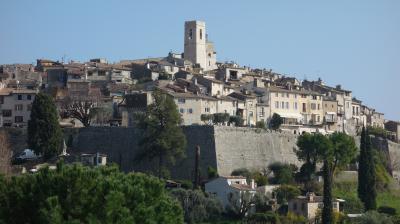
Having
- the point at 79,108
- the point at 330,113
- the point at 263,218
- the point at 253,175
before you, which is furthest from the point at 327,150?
the point at 330,113

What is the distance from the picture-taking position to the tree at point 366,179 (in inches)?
3017

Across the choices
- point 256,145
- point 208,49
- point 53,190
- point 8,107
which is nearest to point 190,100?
point 256,145

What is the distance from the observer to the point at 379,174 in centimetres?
8800

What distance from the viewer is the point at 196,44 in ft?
383

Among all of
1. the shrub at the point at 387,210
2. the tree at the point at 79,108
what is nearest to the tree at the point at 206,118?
the tree at the point at 79,108

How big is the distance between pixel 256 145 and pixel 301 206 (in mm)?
11395

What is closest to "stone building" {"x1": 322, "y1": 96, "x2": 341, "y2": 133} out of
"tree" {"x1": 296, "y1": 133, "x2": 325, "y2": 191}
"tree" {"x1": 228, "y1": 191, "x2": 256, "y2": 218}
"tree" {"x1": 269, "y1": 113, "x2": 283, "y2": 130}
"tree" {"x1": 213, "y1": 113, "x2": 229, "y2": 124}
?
"tree" {"x1": 269, "y1": 113, "x2": 283, "y2": 130}

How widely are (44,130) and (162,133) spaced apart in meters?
8.04

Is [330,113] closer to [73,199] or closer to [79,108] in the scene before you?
[79,108]

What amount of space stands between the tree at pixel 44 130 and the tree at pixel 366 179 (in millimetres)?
19778

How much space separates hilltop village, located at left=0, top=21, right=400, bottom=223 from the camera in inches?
2896

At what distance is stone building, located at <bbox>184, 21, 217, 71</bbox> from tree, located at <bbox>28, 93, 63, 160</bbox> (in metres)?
39.4

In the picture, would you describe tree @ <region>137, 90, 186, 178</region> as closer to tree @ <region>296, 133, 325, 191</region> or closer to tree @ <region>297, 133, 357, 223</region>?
tree @ <region>296, 133, 325, 191</region>

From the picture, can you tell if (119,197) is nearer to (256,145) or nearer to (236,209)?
(236,209)
